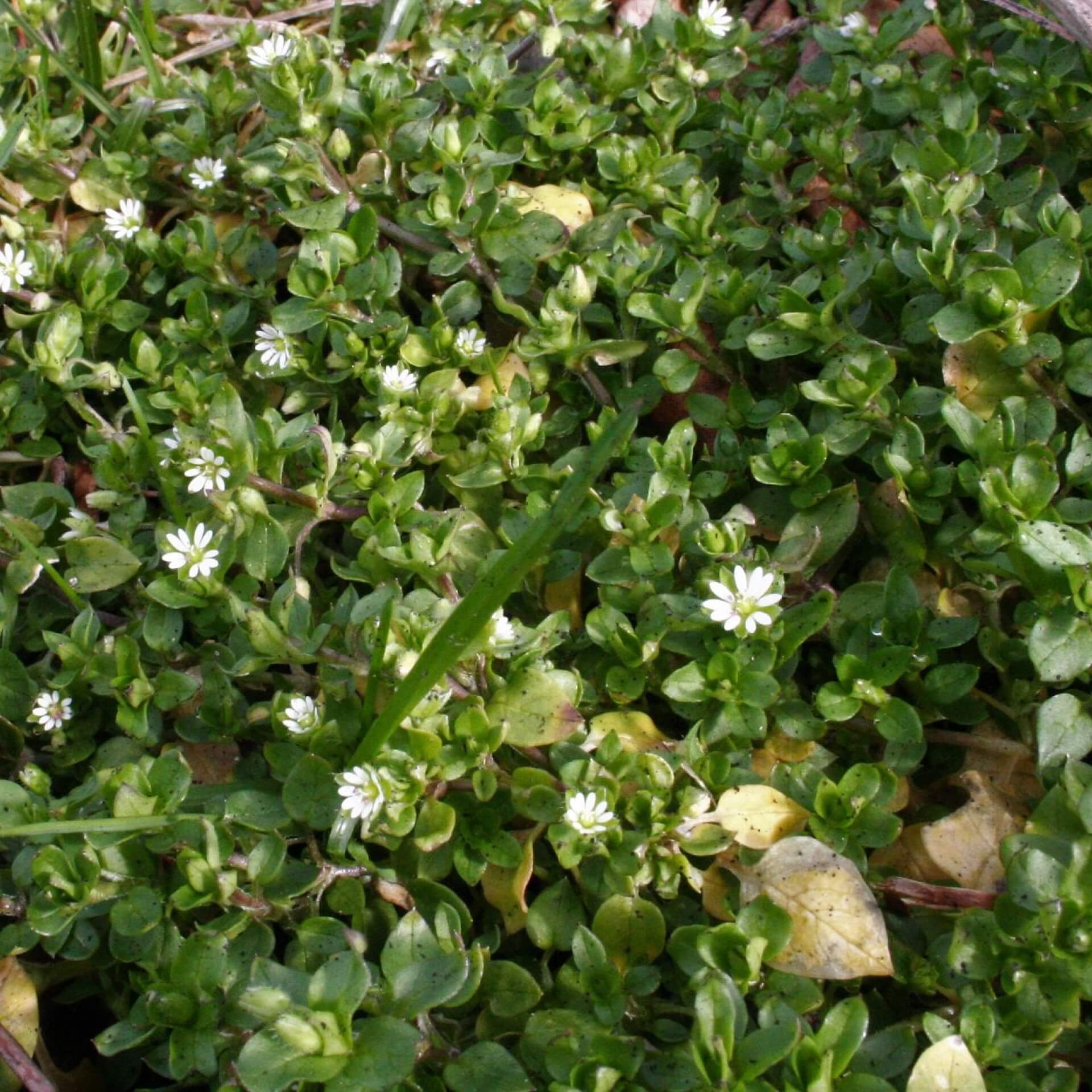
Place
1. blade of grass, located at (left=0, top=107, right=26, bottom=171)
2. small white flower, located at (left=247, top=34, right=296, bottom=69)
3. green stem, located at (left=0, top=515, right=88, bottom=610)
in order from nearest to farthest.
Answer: green stem, located at (left=0, top=515, right=88, bottom=610)
blade of grass, located at (left=0, top=107, right=26, bottom=171)
small white flower, located at (left=247, top=34, right=296, bottom=69)

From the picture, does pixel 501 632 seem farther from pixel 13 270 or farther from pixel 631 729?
pixel 13 270

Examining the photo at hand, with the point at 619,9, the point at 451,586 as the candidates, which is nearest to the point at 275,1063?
the point at 451,586

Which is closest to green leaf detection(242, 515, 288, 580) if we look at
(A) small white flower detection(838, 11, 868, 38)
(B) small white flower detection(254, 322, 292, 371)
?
(B) small white flower detection(254, 322, 292, 371)

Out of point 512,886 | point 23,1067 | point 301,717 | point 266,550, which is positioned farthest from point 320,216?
point 23,1067

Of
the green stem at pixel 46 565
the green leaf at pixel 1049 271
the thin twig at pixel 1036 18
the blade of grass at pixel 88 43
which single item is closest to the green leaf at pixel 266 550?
the green stem at pixel 46 565

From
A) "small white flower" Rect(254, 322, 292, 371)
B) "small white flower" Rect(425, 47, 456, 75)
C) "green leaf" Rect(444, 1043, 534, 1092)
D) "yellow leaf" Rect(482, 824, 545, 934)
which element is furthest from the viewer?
"small white flower" Rect(425, 47, 456, 75)

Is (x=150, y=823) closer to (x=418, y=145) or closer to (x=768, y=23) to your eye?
(x=418, y=145)

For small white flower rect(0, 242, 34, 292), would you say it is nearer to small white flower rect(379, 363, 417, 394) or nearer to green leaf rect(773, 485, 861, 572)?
small white flower rect(379, 363, 417, 394)

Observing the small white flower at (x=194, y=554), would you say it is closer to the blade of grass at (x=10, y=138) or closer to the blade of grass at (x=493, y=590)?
the blade of grass at (x=493, y=590)
